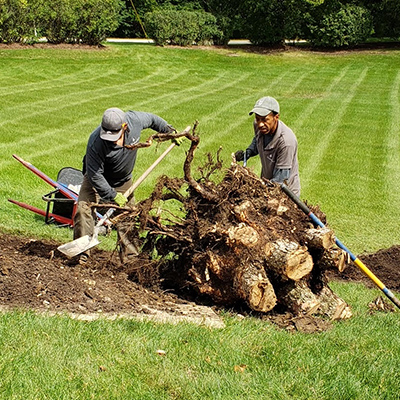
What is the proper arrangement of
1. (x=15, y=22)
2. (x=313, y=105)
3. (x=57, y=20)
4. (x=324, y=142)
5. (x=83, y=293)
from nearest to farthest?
(x=83, y=293) → (x=324, y=142) → (x=313, y=105) → (x=15, y=22) → (x=57, y=20)

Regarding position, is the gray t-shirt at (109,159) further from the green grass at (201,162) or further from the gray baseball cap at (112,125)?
the green grass at (201,162)

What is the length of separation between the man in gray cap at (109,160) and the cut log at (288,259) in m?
1.75

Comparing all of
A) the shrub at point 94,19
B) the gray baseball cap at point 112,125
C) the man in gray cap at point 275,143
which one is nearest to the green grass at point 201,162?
the gray baseball cap at point 112,125

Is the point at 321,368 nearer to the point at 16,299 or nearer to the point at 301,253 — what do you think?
the point at 301,253

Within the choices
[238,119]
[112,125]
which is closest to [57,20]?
[238,119]

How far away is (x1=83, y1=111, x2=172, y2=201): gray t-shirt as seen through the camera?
692 cm

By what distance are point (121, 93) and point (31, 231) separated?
12680 millimetres

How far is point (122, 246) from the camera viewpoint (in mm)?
6934

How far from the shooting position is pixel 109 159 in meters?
7.08

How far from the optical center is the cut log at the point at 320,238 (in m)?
5.95

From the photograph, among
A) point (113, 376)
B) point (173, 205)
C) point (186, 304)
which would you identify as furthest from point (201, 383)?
point (173, 205)

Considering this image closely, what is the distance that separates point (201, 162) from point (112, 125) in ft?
4.91

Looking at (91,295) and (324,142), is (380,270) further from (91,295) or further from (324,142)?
(324,142)

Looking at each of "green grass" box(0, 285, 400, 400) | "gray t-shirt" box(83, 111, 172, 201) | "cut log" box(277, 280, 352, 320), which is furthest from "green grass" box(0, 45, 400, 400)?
"gray t-shirt" box(83, 111, 172, 201)
